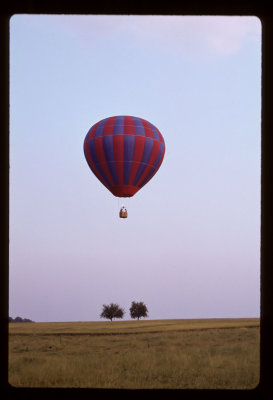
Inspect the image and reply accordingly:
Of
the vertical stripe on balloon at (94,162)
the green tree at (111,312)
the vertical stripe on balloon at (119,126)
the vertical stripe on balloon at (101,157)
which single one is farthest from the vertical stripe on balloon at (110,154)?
the green tree at (111,312)

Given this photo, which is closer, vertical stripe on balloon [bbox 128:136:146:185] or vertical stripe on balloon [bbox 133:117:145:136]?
vertical stripe on balloon [bbox 128:136:146:185]

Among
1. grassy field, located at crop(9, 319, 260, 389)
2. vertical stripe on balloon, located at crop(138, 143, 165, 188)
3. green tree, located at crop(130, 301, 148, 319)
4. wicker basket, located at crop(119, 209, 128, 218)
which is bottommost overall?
green tree, located at crop(130, 301, 148, 319)

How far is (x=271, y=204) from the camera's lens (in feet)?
11.3

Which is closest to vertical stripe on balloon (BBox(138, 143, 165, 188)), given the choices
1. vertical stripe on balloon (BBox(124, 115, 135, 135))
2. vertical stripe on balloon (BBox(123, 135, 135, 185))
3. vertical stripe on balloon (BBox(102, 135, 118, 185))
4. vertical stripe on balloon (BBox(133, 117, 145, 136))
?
vertical stripe on balloon (BBox(123, 135, 135, 185))

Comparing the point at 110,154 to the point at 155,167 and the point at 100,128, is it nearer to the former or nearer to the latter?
the point at 100,128

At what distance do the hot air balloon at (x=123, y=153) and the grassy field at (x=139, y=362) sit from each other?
8748 mm

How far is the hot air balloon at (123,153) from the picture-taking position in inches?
1082

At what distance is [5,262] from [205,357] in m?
16.6

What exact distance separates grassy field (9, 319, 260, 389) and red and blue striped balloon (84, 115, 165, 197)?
874 centimetres

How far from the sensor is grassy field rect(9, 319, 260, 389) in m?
12.9

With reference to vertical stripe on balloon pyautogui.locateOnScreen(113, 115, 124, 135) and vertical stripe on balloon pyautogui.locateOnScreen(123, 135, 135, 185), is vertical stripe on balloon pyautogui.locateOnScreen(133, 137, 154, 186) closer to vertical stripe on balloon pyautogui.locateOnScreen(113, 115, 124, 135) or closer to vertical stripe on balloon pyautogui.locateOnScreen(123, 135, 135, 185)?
vertical stripe on balloon pyautogui.locateOnScreen(123, 135, 135, 185)
